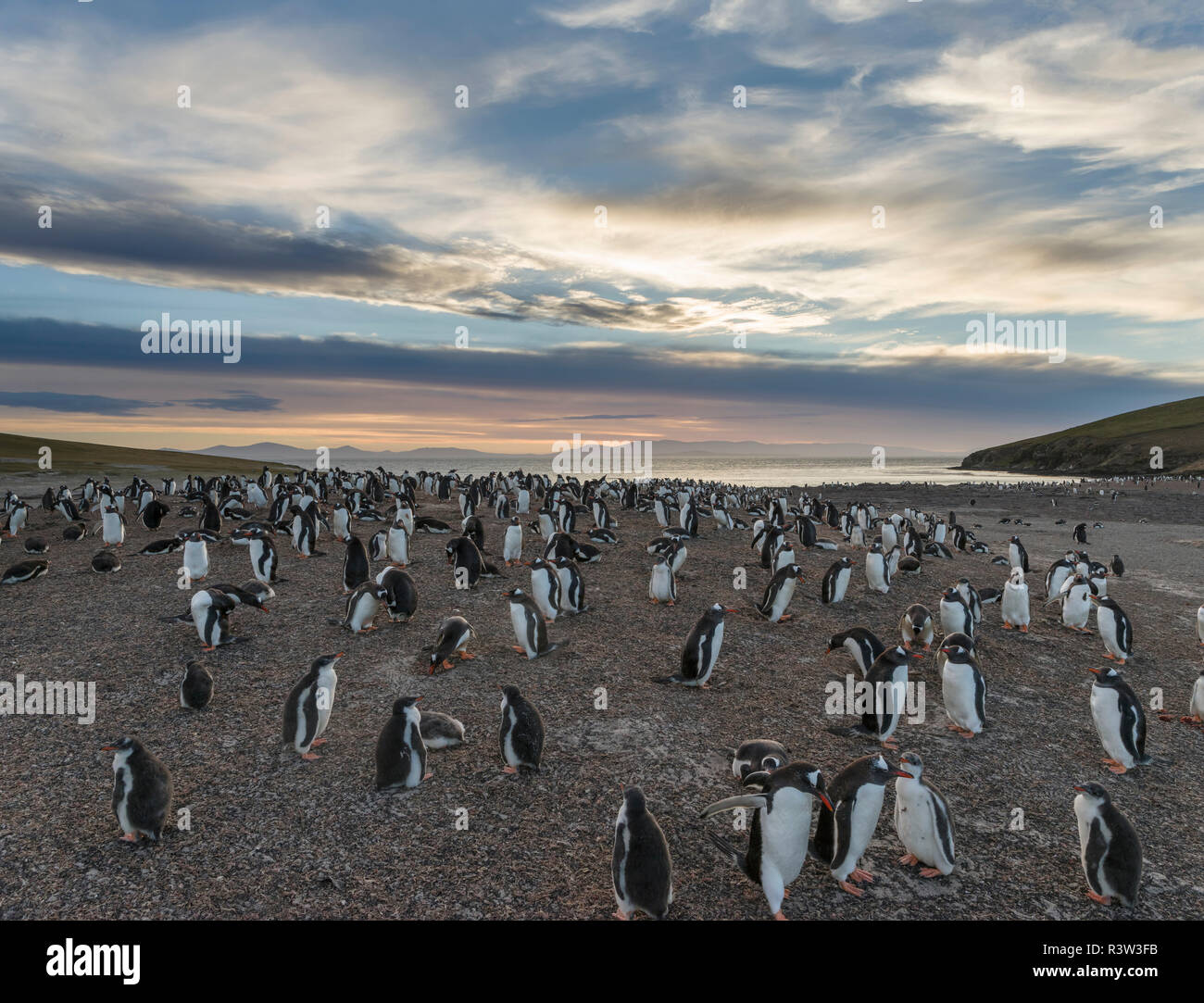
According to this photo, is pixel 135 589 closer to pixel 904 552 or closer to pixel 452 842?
pixel 452 842

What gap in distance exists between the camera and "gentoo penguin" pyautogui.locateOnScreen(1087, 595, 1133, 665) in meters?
11.9

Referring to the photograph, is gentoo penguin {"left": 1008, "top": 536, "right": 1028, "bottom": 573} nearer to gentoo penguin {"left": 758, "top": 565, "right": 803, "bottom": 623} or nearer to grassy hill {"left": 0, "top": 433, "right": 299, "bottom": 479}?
gentoo penguin {"left": 758, "top": 565, "right": 803, "bottom": 623}

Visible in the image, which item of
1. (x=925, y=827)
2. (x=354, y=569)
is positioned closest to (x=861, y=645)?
(x=925, y=827)

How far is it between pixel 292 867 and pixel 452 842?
129cm

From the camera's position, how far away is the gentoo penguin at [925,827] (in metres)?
5.77

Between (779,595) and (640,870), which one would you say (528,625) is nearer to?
(779,595)

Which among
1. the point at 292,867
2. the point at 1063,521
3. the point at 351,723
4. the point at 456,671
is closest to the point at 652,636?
the point at 456,671

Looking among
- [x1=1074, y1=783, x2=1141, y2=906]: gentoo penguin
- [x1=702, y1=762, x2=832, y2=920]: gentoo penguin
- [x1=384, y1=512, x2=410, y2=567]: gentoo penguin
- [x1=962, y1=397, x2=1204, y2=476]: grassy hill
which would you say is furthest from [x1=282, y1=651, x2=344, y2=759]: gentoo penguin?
[x1=962, y1=397, x2=1204, y2=476]: grassy hill

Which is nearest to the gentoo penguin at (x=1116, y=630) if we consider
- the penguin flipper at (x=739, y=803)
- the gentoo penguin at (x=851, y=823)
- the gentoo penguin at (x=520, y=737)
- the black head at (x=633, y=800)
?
the gentoo penguin at (x=851, y=823)

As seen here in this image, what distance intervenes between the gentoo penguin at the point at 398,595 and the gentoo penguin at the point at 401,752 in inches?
195

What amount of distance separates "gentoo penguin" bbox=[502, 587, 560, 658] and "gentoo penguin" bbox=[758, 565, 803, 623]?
4.63m

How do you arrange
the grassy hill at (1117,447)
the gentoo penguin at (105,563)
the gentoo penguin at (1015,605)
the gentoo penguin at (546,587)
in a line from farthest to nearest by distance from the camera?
the grassy hill at (1117,447), the gentoo penguin at (105,563), the gentoo penguin at (1015,605), the gentoo penguin at (546,587)

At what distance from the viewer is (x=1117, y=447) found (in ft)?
323

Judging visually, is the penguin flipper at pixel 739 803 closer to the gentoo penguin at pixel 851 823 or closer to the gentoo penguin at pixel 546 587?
the gentoo penguin at pixel 851 823
